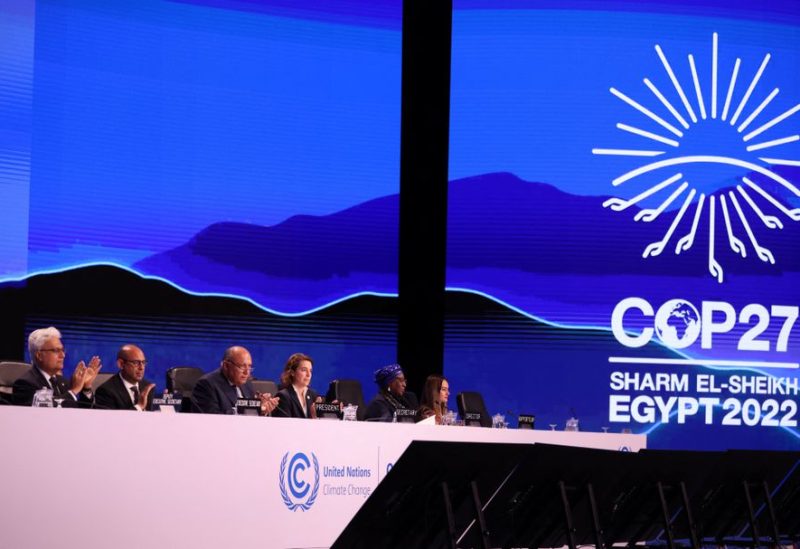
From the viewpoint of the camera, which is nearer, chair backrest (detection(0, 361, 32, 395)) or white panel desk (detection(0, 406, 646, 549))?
white panel desk (detection(0, 406, 646, 549))

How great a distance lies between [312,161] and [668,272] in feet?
12.6

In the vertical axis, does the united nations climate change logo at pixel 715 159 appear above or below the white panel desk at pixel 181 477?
above

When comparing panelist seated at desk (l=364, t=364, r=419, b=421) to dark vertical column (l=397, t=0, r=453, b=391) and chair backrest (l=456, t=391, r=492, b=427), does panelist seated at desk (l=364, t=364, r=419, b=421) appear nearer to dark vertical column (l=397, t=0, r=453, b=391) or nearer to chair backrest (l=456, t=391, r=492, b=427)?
chair backrest (l=456, t=391, r=492, b=427)

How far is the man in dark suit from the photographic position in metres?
Result: 6.91

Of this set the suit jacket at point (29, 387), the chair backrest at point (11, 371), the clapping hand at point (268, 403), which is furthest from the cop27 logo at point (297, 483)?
the chair backrest at point (11, 371)

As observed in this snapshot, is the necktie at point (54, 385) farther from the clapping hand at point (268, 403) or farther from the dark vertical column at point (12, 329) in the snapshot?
the dark vertical column at point (12, 329)

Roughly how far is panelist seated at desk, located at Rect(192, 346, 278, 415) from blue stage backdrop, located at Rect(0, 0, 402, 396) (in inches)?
137

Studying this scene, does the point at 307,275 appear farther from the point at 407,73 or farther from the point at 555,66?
the point at 555,66

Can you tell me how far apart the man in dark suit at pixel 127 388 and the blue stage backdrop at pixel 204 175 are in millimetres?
3634

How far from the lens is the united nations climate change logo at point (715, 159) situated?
1239 centimetres

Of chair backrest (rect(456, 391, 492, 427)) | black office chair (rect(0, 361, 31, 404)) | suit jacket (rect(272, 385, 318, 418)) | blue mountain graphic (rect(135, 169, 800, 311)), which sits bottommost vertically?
chair backrest (rect(456, 391, 492, 427))

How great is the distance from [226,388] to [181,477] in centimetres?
189

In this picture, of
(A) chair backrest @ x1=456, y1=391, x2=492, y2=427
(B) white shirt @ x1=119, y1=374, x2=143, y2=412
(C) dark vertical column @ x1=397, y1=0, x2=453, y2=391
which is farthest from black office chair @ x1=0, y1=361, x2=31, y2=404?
(C) dark vertical column @ x1=397, y1=0, x2=453, y2=391

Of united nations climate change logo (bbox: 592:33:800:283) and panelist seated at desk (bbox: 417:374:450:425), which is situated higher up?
united nations climate change logo (bbox: 592:33:800:283)
